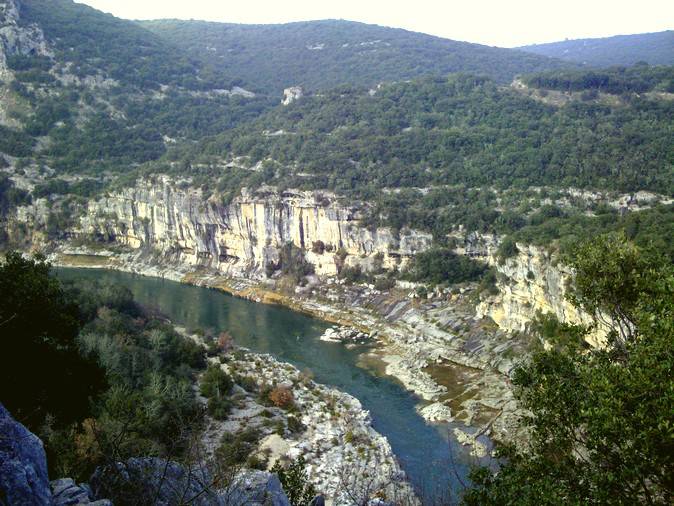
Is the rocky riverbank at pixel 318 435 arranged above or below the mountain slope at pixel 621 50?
below

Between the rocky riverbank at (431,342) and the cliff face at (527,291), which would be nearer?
the rocky riverbank at (431,342)

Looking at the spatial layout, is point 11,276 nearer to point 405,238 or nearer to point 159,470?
point 159,470

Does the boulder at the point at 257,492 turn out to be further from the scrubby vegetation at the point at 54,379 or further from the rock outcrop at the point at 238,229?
the rock outcrop at the point at 238,229

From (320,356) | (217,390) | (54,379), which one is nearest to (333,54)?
(320,356)

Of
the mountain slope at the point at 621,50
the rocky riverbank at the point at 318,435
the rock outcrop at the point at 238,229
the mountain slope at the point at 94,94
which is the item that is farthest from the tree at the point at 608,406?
the mountain slope at the point at 621,50

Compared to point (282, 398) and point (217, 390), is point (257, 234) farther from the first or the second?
point (217, 390)

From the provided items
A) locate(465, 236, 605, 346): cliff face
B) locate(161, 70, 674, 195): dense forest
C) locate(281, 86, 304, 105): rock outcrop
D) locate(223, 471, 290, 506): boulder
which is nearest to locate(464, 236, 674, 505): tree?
locate(223, 471, 290, 506): boulder

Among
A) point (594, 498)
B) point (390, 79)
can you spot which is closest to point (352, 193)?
point (594, 498)
